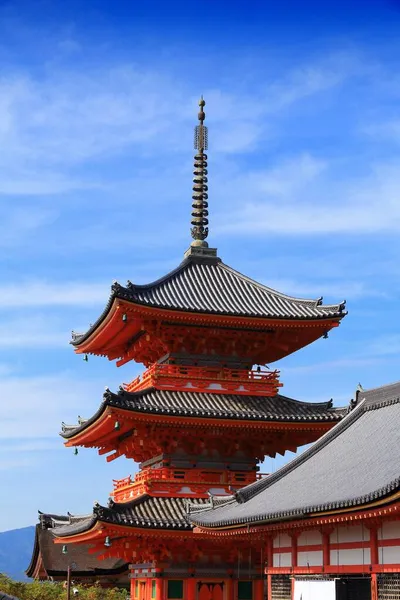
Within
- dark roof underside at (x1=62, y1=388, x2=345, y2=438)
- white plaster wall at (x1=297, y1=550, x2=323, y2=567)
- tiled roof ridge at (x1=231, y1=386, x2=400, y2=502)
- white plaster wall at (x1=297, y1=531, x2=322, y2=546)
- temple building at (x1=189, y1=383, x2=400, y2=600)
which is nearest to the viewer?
temple building at (x1=189, y1=383, x2=400, y2=600)

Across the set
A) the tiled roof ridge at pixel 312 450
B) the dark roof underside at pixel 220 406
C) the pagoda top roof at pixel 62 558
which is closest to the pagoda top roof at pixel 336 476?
the tiled roof ridge at pixel 312 450

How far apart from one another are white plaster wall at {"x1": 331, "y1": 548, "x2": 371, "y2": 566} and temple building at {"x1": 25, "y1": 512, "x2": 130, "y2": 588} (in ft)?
74.5

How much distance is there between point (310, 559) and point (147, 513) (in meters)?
9.59

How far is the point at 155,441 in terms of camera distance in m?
37.2

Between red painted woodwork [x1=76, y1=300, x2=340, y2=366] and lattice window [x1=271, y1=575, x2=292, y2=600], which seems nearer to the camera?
lattice window [x1=271, y1=575, x2=292, y2=600]

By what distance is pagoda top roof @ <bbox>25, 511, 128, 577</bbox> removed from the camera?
47.3m

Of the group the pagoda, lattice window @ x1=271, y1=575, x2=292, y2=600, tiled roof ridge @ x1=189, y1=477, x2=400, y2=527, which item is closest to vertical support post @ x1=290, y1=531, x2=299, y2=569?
lattice window @ x1=271, y1=575, x2=292, y2=600

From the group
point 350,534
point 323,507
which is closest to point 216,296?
point 350,534

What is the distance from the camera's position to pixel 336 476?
26797 millimetres

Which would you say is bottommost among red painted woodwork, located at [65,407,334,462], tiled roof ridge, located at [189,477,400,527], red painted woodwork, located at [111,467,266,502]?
tiled roof ridge, located at [189,477,400,527]

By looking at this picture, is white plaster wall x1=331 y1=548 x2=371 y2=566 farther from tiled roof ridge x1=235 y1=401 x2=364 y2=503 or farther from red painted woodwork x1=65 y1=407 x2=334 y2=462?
red painted woodwork x1=65 y1=407 x2=334 y2=462

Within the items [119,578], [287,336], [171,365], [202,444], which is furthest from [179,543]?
[119,578]

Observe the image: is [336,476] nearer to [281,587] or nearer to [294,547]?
[294,547]

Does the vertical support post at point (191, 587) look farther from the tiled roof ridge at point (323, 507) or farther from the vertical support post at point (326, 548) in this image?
the vertical support post at point (326, 548)
